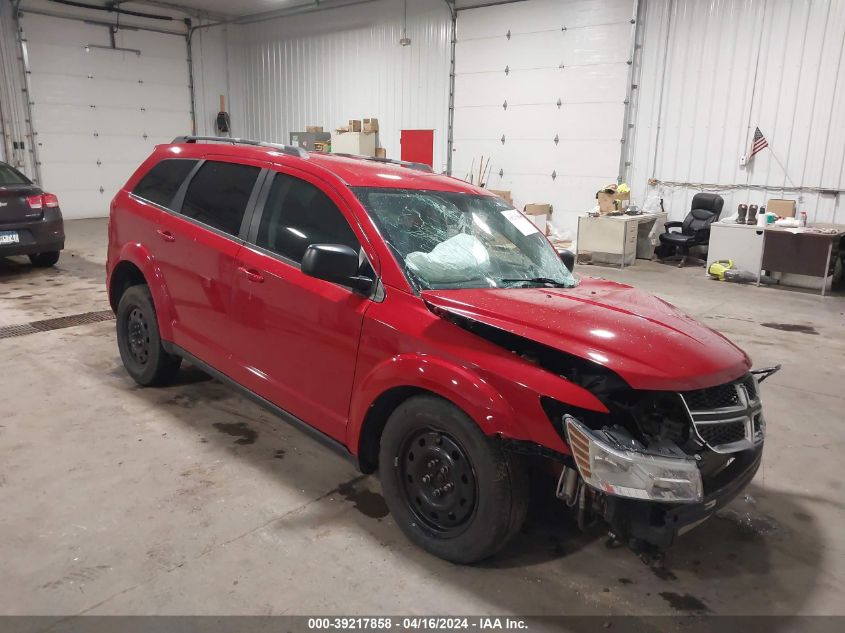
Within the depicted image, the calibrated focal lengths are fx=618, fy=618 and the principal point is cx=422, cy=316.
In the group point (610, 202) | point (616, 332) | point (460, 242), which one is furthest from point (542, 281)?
point (610, 202)

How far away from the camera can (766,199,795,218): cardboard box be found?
8930 mm

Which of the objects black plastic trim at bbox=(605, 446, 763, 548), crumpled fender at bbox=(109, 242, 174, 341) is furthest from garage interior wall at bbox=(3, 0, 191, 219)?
black plastic trim at bbox=(605, 446, 763, 548)

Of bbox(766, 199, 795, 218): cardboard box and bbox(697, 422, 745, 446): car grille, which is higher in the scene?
bbox(766, 199, 795, 218): cardboard box

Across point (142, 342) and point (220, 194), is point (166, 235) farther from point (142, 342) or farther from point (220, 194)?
point (142, 342)

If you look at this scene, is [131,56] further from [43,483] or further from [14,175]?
[43,483]

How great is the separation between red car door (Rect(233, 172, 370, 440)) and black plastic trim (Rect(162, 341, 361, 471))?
0.03 m

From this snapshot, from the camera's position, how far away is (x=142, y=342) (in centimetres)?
402

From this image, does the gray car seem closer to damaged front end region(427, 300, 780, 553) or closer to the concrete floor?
the concrete floor

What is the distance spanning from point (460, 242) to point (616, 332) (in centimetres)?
93

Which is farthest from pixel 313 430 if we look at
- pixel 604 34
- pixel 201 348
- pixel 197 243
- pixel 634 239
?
pixel 604 34

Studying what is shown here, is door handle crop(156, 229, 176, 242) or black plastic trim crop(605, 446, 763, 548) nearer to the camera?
black plastic trim crop(605, 446, 763, 548)

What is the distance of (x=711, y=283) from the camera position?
28.1ft

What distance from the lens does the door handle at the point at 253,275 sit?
2.96m

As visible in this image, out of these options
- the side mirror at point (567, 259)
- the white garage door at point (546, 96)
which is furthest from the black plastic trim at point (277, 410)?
the white garage door at point (546, 96)
